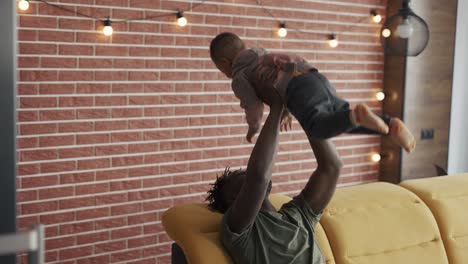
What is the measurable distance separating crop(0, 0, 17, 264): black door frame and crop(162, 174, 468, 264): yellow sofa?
0.62 m

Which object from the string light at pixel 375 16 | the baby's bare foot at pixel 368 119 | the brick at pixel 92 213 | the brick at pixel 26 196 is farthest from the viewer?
the string light at pixel 375 16

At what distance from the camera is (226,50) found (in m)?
2.43

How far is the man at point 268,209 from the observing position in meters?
2.09

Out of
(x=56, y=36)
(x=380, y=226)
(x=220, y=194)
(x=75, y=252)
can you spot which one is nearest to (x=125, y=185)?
(x=75, y=252)

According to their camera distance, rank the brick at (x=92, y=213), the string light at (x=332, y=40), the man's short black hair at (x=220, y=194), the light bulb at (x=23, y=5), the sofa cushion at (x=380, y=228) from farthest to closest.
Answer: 1. the string light at (x=332, y=40)
2. the brick at (x=92, y=213)
3. the light bulb at (x=23, y=5)
4. the sofa cushion at (x=380, y=228)
5. the man's short black hair at (x=220, y=194)

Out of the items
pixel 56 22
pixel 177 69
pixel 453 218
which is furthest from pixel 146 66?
pixel 453 218

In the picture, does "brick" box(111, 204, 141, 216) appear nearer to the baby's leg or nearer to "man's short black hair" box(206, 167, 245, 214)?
"man's short black hair" box(206, 167, 245, 214)

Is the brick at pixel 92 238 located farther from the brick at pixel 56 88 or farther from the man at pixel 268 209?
the man at pixel 268 209

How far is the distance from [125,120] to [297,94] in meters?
1.57

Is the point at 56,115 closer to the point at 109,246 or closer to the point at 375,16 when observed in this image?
the point at 109,246

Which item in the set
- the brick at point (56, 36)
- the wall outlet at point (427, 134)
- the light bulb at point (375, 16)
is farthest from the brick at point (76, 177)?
the wall outlet at point (427, 134)

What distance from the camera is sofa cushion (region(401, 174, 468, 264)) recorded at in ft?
9.07

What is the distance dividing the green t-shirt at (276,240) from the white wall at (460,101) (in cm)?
283

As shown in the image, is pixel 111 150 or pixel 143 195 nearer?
pixel 111 150
